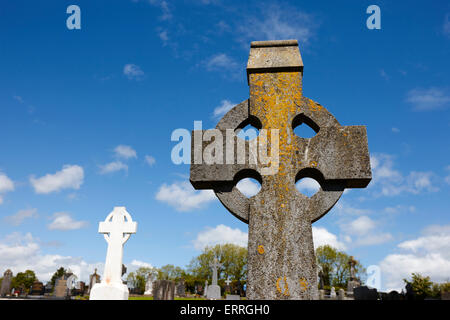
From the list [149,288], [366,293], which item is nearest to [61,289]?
[149,288]

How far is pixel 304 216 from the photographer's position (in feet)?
10.6

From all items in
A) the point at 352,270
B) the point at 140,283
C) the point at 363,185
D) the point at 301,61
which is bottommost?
the point at 140,283

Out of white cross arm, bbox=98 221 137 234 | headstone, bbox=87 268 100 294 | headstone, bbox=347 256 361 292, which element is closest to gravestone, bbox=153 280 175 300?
white cross arm, bbox=98 221 137 234

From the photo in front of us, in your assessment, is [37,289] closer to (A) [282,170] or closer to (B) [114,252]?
(B) [114,252]

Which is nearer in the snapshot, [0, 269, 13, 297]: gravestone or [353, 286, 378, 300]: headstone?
[353, 286, 378, 300]: headstone

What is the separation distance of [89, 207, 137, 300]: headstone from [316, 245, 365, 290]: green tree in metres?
47.0

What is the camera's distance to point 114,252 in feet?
27.5

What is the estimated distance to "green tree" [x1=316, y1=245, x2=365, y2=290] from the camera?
4944cm

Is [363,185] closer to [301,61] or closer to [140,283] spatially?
[301,61]

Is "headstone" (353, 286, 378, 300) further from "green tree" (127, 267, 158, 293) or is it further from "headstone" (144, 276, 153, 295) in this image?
"green tree" (127, 267, 158, 293)

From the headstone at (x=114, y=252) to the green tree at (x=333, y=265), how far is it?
4704 cm

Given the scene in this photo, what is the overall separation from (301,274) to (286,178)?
1.01 m

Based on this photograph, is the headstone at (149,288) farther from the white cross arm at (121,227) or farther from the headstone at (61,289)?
the white cross arm at (121,227)
